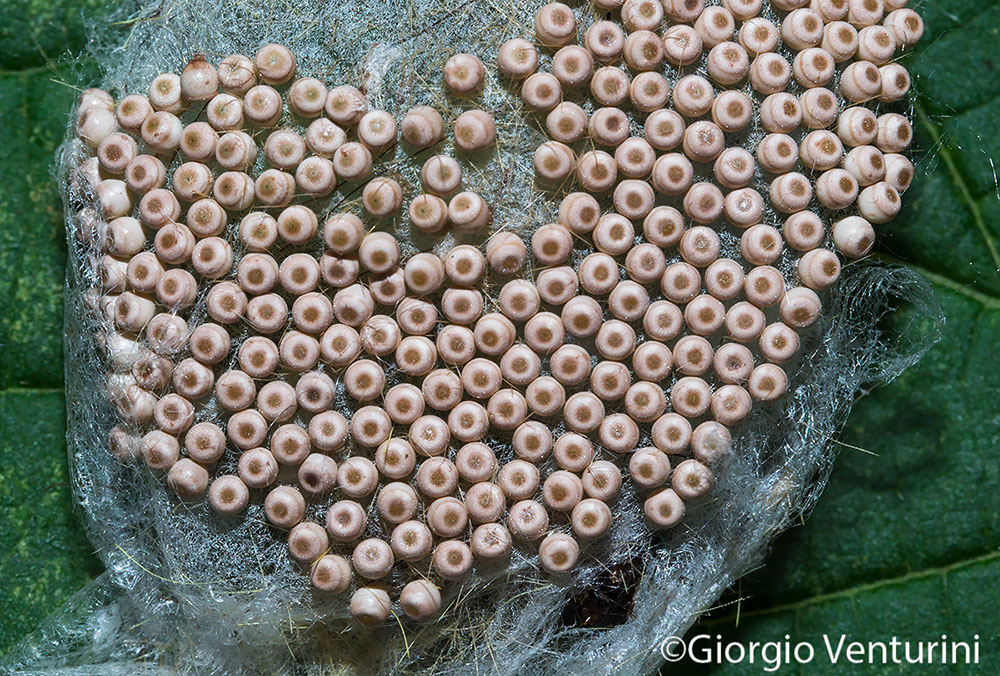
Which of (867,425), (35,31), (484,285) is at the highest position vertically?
(35,31)

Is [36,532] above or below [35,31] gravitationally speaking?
below

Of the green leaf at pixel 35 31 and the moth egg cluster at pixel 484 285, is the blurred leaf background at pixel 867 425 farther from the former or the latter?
the moth egg cluster at pixel 484 285

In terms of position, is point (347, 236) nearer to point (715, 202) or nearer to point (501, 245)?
point (501, 245)

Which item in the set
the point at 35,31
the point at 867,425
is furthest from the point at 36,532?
the point at 867,425

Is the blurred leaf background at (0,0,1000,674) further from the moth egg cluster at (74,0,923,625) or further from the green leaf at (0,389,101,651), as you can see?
the moth egg cluster at (74,0,923,625)

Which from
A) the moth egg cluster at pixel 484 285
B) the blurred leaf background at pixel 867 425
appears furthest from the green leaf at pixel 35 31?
the moth egg cluster at pixel 484 285

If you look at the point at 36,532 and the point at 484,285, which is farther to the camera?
the point at 36,532

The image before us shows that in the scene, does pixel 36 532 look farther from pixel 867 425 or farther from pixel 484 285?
pixel 867 425

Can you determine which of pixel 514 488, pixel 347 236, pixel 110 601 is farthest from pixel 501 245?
pixel 110 601

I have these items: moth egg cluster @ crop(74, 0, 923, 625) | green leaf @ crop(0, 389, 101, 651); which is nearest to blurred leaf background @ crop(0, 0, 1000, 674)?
green leaf @ crop(0, 389, 101, 651)
